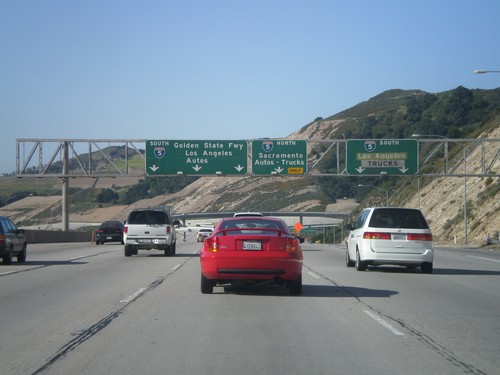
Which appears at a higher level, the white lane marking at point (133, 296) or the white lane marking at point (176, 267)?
the white lane marking at point (133, 296)

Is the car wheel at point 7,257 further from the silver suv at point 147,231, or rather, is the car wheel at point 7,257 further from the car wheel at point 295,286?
the car wheel at point 295,286

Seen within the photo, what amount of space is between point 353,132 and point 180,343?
403ft

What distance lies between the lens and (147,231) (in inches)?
1222

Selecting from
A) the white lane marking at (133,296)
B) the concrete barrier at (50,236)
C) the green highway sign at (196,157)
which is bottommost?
the concrete barrier at (50,236)

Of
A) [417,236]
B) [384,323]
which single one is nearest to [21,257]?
[417,236]

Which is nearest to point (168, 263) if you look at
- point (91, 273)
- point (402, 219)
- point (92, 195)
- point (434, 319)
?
point (91, 273)

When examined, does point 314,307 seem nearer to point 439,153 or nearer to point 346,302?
point 346,302

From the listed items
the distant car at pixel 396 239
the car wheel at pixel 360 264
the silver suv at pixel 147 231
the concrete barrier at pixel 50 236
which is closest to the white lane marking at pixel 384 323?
the distant car at pixel 396 239

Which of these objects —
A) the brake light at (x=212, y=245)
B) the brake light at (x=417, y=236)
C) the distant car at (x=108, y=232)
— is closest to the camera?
the brake light at (x=212, y=245)

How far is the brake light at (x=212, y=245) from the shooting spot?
14.7 meters

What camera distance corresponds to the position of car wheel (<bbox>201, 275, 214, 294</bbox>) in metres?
15.3

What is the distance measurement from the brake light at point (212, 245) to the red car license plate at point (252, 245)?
59 centimetres

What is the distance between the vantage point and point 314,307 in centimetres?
1362

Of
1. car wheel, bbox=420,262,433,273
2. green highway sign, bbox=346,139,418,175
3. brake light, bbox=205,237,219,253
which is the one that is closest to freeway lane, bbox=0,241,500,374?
brake light, bbox=205,237,219,253
